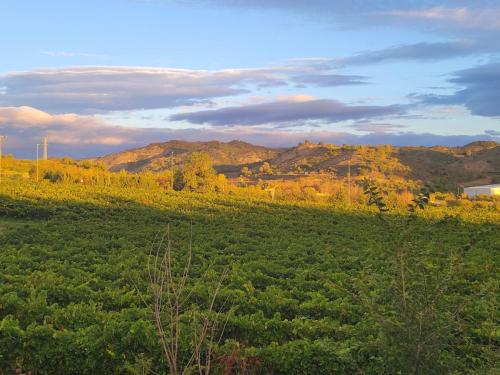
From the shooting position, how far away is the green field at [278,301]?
570 centimetres

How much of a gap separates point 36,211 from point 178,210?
7729 millimetres

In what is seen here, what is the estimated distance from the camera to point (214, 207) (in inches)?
1384

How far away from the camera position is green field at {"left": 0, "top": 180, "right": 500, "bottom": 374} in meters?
5.70

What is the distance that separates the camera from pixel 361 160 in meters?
88.7

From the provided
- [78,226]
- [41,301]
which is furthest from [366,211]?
[41,301]

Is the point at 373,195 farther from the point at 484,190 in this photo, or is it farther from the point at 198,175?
the point at 484,190

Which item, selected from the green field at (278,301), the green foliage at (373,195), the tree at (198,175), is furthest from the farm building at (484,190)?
the green foliage at (373,195)

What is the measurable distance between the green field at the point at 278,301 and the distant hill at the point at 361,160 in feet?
162

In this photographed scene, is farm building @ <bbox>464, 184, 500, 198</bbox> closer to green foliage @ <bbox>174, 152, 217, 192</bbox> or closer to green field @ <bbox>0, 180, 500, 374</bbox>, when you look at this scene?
green foliage @ <bbox>174, 152, 217, 192</bbox>

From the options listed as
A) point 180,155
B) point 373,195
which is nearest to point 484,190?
point 373,195

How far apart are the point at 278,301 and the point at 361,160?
80085mm

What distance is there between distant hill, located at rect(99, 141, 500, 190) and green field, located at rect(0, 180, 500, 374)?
4945cm

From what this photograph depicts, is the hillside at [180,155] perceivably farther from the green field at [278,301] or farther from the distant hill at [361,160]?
the green field at [278,301]

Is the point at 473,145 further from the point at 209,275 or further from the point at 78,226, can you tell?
the point at 209,275
